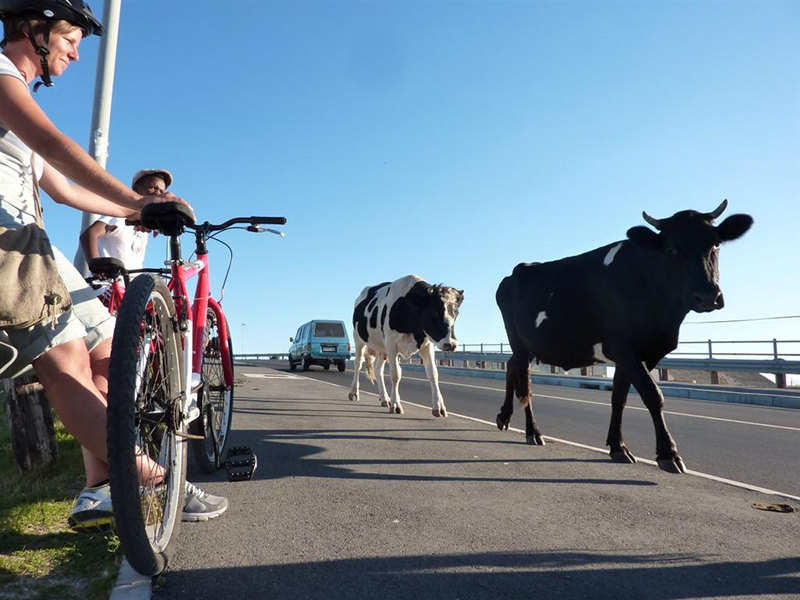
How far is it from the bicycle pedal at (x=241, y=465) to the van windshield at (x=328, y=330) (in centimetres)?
2201

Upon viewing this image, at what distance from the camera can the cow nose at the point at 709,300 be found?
4457 millimetres

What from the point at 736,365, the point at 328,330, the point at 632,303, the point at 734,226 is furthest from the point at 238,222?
the point at 328,330

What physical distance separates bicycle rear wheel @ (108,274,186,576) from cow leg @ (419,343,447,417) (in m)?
5.71

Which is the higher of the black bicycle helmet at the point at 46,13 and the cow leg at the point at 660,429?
the black bicycle helmet at the point at 46,13

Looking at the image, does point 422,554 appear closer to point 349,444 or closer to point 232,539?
point 232,539

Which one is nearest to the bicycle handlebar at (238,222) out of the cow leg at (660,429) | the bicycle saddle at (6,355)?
the bicycle saddle at (6,355)

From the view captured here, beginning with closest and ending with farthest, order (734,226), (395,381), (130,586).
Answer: (130,586)
(734,226)
(395,381)

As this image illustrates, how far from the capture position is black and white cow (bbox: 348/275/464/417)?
8951 millimetres

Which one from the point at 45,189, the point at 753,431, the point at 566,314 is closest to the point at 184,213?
the point at 45,189

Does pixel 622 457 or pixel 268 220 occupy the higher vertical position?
pixel 268 220

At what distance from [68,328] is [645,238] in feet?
14.9

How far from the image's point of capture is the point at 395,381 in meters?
9.17

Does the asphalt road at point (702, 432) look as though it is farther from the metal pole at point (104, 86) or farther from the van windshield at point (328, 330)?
the van windshield at point (328, 330)

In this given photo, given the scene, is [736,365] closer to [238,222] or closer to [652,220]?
[652,220]
